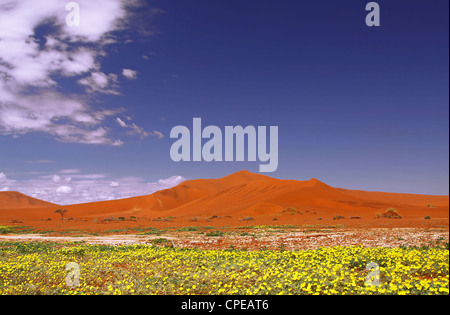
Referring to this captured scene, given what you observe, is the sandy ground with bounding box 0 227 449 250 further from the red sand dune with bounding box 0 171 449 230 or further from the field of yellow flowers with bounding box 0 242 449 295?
the red sand dune with bounding box 0 171 449 230

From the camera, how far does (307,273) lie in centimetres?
811

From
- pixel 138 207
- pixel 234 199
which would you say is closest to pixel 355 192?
pixel 234 199

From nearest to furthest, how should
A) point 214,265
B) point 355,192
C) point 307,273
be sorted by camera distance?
point 307,273 → point 214,265 → point 355,192

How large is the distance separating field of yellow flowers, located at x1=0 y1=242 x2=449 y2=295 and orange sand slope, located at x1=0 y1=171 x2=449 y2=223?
38.4 metres

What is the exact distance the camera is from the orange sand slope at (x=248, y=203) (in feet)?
194

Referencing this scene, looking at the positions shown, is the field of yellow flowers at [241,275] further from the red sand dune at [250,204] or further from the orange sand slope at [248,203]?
the orange sand slope at [248,203]

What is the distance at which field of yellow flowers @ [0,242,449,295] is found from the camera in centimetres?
718

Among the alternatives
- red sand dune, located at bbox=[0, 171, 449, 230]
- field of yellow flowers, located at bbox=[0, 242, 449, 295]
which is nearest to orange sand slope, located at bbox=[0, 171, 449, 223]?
red sand dune, located at bbox=[0, 171, 449, 230]

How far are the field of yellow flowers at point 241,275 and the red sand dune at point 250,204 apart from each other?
32.8 m

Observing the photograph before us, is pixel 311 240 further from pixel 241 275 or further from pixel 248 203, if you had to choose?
pixel 248 203
